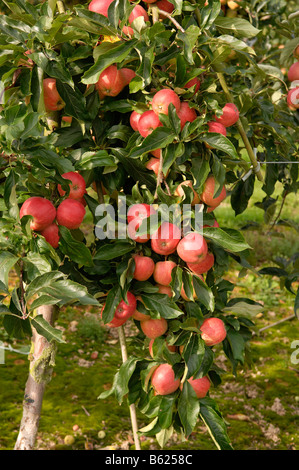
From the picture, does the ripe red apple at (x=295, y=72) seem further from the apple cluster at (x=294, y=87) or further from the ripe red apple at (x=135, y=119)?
the ripe red apple at (x=135, y=119)

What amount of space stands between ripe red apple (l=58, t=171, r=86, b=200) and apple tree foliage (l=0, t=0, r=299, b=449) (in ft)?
0.07

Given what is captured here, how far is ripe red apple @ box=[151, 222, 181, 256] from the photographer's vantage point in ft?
2.37

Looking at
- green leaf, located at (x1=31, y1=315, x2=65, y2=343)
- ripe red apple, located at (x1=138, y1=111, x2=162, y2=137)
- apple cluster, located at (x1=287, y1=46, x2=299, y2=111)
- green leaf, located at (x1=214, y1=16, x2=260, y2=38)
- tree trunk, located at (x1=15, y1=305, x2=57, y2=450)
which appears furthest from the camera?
apple cluster, located at (x1=287, y1=46, x2=299, y2=111)

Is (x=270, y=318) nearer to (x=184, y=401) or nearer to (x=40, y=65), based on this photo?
(x=184, y=401)

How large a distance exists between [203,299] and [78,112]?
37 cm

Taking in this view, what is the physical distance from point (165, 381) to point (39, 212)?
35cm

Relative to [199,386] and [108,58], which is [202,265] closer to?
[199,386]

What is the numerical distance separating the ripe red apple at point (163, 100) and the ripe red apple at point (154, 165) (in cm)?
10

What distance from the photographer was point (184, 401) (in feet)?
2.57

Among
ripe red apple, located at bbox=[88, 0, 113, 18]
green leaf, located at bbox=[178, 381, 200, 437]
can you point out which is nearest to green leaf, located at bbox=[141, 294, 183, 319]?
green leaf, located at bbox=[178, 381, 200, 437]

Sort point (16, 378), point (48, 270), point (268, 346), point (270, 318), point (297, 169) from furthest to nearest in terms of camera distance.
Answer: point (270, 318)
point (268, 346)
point (16, 378)
point (297, 169)
point (48, 270)

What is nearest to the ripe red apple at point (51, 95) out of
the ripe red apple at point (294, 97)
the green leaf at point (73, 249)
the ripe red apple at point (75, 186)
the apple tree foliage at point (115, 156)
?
the apple tree foliage at point (115, 156)

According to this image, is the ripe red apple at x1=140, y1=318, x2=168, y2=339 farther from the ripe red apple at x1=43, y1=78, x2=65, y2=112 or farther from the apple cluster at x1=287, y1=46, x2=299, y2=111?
the apple cluster at x1=287, y1=46, x2=299, y2=111
